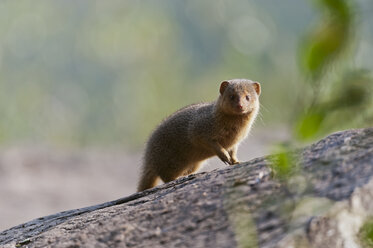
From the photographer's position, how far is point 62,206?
944 cm

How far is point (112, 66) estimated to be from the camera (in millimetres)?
22297

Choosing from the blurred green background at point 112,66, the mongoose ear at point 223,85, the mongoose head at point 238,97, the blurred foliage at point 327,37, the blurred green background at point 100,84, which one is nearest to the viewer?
the blurred foliage at point 327,37

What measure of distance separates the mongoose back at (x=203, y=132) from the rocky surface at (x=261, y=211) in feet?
5.59

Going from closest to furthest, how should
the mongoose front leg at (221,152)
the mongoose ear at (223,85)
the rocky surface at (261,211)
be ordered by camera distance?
1. the rocky surface at (261,211)
2. the mongoose front leg at (221,152)
3. the mongoose ear at (223,85)

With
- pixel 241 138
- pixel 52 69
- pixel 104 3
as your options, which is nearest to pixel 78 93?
pixel 52 69

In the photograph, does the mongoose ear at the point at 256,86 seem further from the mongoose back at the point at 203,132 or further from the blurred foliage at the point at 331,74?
the blurred foliage at the point at 331,74

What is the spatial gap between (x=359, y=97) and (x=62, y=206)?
8.88 metres

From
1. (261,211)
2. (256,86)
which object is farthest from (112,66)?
(261,211)

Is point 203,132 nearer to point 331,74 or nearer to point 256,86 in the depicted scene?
point 256,86

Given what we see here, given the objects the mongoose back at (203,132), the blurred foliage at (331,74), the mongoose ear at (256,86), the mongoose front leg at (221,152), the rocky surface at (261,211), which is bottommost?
the blurred foliage at (331,74)

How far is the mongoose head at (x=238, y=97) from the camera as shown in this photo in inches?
174

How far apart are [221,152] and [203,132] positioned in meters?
0.22

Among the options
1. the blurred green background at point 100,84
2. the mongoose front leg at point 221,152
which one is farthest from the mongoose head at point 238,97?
the blurred green background at point 100,84

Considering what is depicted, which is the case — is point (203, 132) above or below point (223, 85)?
below
